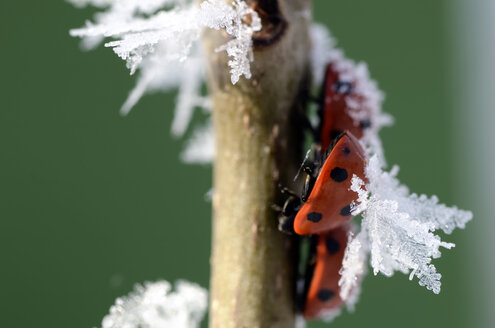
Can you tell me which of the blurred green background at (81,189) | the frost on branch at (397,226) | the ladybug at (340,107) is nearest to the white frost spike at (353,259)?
the frost on branch at (397,226)

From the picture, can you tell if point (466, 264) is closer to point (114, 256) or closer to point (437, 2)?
point (437, 2)

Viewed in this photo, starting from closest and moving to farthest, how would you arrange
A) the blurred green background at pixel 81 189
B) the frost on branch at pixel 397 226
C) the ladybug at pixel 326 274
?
the frost on branch at pixel 397 226, the ladybug at pixel 326 274, the blurred green background at pixel 81 189

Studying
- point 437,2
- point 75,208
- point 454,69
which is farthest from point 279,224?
point 437,2

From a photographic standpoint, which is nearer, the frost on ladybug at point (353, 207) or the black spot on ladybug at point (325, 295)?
the frost on ladybug at point (353, 207)

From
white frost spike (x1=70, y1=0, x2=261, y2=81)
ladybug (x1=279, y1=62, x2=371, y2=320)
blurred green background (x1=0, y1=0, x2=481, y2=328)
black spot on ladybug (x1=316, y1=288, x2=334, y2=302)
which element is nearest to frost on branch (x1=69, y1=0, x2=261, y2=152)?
white frost spike (x1=70, y1=0, x2=261, y2=81)

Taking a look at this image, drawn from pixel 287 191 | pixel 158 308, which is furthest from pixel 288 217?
pixel 158 308

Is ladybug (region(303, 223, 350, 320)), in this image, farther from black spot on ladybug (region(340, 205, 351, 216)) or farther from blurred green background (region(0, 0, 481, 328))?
blurred green background (region(0, 0, 481, 328))

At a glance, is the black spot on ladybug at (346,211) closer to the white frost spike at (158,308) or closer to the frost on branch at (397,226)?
the frost on branch at (397,226)
